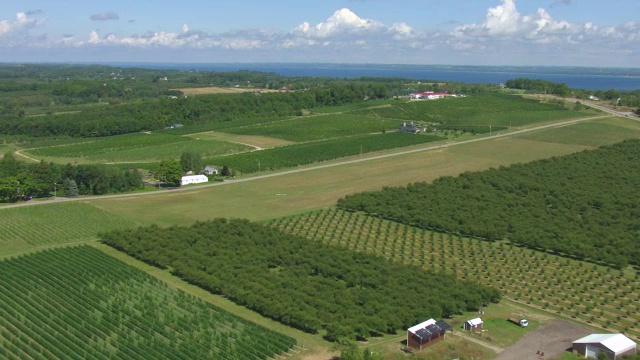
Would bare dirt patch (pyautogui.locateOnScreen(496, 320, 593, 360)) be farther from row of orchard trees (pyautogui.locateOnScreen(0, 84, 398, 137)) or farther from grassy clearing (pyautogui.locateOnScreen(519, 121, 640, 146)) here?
row of orchard trees (pyautogui.locateOnScreen(0, 84, 398, 137))

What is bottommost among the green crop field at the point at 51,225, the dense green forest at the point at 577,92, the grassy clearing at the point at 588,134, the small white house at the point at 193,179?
the green crop field at the point at 51,225

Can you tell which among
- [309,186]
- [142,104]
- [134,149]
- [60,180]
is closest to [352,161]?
[309,186]

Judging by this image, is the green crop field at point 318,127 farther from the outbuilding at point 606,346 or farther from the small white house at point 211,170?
the outbuilding at point 606,346

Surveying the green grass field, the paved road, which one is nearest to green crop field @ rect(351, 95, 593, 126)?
the paved road

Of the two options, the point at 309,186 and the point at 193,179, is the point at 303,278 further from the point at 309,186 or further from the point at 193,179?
the point at 193,179

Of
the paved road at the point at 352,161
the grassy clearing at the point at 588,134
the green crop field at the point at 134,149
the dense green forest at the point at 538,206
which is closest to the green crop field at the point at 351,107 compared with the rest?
the paved road at the point at 352,161

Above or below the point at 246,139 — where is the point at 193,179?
below
